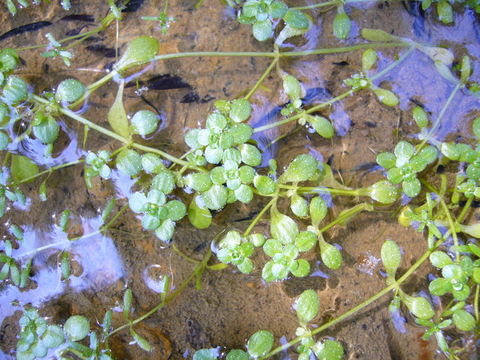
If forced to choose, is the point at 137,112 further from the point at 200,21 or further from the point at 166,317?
the point at 166,317

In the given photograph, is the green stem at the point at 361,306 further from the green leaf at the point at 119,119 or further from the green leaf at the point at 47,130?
the green leaf at the point at 47,130

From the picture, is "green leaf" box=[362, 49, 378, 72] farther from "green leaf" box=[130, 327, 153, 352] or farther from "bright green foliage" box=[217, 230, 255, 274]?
"green leaf" box=[130, 327, 153, 352]

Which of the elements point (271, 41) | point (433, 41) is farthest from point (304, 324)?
point (433, 41)

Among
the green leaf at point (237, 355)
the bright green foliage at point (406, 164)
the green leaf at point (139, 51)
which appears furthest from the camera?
the green leaf at point (139, 51)

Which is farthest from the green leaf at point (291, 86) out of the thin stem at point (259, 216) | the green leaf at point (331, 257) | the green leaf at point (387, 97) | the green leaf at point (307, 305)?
Result: the green leaf at point (307, 305)

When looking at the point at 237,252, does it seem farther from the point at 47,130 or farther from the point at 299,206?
the point at 47,130

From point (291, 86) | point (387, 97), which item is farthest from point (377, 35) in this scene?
point (291, 86)

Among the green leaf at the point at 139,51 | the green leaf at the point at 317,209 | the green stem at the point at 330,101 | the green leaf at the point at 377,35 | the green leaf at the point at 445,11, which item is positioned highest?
the green leaf at the point at 139,51
